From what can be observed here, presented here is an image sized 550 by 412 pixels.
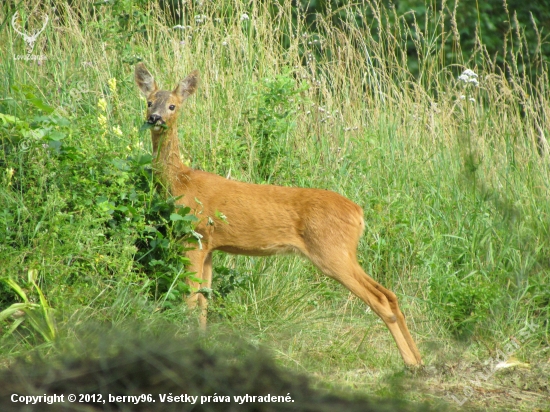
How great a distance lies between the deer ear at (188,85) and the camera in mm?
5402

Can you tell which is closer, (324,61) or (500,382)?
(500,382)

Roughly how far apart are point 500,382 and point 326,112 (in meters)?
3.02

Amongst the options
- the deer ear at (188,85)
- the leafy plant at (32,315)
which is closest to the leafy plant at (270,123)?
the deer ear at (188,85)

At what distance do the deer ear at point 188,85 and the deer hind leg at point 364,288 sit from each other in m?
1.44

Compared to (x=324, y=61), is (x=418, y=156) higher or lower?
lower

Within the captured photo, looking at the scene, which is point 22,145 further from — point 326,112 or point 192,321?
point 326,112

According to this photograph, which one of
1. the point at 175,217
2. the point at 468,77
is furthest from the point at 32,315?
A: the point at 468,77

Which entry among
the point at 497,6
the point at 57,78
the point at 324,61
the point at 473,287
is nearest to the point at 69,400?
the point at 473,287

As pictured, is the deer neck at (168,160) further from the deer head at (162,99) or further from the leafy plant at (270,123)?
the leafy plant at (270,123)

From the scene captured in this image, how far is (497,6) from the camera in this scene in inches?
524

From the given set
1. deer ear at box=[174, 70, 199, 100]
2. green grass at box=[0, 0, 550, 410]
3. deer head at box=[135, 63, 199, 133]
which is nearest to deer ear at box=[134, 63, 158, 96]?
deer head at box=[135, 63, 199, 133]

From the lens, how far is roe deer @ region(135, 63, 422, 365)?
16.0 ft

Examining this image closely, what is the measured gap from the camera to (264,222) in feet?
16.4

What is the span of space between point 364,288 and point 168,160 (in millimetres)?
1454
